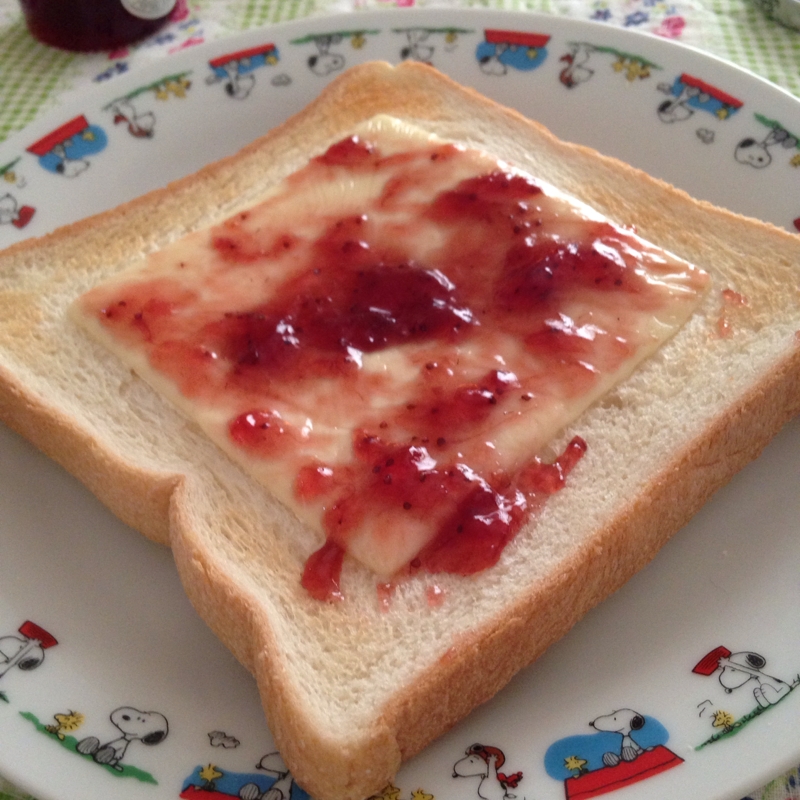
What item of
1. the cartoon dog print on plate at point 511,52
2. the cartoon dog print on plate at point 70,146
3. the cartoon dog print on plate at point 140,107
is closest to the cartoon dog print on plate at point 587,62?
the cartoon dog print on plate at point 511,52

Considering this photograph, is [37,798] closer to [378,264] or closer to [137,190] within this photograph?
[378,264]

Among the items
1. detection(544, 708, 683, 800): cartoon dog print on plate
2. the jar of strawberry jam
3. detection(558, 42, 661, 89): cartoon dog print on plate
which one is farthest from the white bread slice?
the jar of strawberry jam

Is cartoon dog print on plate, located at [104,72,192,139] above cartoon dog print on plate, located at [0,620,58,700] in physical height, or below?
above

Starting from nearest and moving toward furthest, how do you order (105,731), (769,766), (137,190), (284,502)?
(769,766)
(105,731)
(284,502)
(137,190)

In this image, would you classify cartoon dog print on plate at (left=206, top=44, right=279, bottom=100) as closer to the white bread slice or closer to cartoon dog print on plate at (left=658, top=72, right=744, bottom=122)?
the white bread slice

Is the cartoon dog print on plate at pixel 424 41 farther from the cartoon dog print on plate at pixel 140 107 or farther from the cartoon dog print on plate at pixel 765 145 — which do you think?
the cartoon dog print on plate at pixel 765 145

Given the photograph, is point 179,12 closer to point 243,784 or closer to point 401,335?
point 401,335

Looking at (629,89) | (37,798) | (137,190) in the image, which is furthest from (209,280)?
(629,89)
